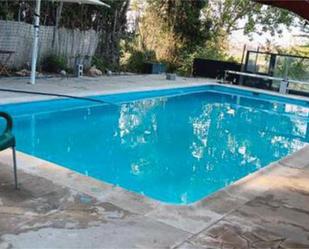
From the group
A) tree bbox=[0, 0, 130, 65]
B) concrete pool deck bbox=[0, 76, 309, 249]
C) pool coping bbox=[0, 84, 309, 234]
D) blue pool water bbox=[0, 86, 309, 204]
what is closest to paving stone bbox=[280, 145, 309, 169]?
blue pool water bbox=[0, 86, 309, 204]

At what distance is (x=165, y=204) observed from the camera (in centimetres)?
380

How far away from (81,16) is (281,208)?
33.6 feet

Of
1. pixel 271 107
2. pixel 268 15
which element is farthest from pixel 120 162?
pixel 268 15

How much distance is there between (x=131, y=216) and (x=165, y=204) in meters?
0.46

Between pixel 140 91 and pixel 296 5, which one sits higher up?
pixel 296 5

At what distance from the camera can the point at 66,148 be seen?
6.46 m

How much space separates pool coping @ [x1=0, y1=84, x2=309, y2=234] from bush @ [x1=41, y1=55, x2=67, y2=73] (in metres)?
7.29

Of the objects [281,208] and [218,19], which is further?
[218,19]

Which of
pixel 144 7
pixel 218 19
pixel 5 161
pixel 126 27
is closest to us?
pixel 5 161

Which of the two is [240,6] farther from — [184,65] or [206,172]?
[206,172]

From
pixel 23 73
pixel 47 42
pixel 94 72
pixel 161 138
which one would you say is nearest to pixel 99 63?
pixel 94 72

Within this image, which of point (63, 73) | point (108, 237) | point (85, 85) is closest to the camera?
point (108, 237)

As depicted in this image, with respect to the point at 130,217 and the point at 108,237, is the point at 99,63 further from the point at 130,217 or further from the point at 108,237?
the point at 108,237

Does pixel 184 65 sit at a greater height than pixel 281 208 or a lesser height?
greater
